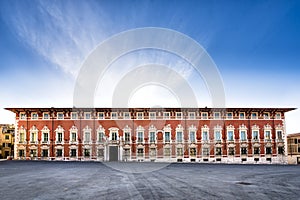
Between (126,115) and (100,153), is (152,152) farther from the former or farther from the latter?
(100,153)

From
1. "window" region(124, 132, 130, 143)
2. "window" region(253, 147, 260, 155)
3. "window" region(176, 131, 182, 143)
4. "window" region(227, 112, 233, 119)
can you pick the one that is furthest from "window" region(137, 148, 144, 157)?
"window" region(253, 147, 260, 155)

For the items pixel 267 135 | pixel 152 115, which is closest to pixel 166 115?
pixel 152 115

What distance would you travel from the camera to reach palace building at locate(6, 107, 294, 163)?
49.1 meters

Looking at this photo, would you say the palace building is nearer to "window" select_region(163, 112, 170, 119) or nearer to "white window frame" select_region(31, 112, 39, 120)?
"white window frame" select_region(31, 112, 39, 120)

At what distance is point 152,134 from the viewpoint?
165ft

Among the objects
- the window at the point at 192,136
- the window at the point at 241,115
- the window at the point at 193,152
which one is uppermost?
the window at the point at 241,115

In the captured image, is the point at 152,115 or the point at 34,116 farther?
the point at 152,115

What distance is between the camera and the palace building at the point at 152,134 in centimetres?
4912

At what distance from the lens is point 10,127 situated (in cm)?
8019

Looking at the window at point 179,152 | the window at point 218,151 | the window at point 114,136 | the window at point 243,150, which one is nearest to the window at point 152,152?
the window at point 179,152

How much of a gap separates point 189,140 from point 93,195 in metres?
40.5

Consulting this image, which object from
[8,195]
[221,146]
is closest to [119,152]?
[221,146]

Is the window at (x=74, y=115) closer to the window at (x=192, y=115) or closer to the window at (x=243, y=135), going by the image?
the window at (x=192, y=115)

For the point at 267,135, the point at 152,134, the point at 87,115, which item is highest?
the point at 87,115
